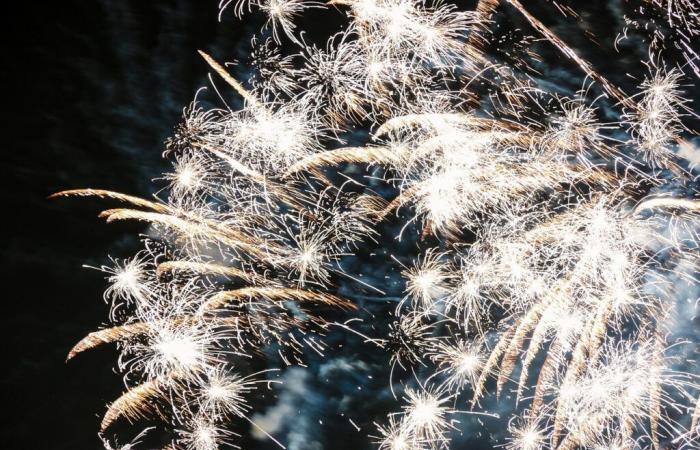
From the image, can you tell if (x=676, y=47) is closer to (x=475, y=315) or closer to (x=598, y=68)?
(x=598, y=68)

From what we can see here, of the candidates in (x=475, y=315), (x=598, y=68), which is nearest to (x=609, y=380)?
(x=475, y=315)

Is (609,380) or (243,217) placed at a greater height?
(243,217)

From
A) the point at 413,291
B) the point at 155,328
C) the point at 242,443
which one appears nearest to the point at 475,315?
the point at 413,291

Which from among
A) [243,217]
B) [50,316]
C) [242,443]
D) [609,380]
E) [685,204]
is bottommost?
[242,443]

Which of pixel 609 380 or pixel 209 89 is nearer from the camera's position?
pixel 609 380

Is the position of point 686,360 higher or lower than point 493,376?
higher

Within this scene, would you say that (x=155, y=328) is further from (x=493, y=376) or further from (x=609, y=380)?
(x=609, y=380)
